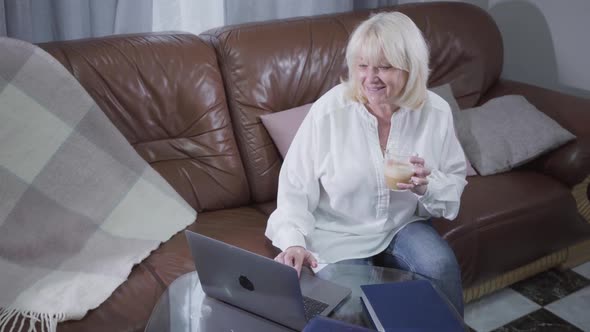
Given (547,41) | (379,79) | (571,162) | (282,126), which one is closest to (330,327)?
(379,79)

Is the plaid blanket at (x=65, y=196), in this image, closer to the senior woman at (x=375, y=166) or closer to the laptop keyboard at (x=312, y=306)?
the senior woman at (x=375, y=166)

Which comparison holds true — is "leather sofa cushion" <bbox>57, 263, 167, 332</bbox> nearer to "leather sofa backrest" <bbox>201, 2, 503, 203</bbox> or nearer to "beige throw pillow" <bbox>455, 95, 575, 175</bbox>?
→ "leather sofa backrest" <bbox>201, 2, 503, 203</bbox>

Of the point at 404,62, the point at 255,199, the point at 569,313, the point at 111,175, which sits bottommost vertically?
the point at 569,313

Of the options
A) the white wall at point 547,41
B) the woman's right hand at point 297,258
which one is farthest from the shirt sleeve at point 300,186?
the white wall at point 547,41

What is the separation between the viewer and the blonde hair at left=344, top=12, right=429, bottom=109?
1768 millimetres

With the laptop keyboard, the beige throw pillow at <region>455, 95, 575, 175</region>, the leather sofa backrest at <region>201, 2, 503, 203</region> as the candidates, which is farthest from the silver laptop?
the beige throw pillow at <region>455, 95, 575, 175</region>

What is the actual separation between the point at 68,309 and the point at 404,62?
1.06m

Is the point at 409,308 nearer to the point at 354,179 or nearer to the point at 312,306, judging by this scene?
the point at 312,306

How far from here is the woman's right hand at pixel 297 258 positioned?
1.65 metres

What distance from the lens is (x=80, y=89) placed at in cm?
205

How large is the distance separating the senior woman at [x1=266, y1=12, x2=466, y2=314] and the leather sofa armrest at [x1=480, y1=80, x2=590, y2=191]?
66 cm

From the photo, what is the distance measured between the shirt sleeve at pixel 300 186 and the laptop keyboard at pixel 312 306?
328mm

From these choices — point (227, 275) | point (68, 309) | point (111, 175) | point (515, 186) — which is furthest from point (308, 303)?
point (515, 186)

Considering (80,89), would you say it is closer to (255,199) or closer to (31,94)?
(31,94)
